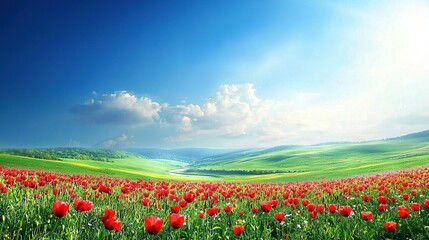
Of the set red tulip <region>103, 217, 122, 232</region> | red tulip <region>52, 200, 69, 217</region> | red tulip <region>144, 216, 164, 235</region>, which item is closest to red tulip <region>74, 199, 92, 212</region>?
red tulip <region>52, 200, 69, 217</region>

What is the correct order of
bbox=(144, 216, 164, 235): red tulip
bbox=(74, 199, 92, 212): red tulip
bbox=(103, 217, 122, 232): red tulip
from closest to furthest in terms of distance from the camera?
bbox=(144, 216, 164, 235): red tulip
bbox=(103, 217, 122, 232): red tulip
bbox=(74, 199, 92, 212): red tulip

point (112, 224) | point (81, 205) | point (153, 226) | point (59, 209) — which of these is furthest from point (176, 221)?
point (59, 209)

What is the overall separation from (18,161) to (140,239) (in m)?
55.6

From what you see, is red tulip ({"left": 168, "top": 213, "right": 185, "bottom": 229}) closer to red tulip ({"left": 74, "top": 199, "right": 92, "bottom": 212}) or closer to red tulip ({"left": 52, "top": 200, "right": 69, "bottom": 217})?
red tulip ({"left": 74, "top": 199, "right": 92, "bottom": 212})

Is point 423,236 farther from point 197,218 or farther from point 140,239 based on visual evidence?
point 140,239

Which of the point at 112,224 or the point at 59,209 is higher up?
the point at 59,209

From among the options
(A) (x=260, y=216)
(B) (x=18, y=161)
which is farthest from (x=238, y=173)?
(A) (x=260, y=216)

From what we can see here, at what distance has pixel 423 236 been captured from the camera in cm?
677

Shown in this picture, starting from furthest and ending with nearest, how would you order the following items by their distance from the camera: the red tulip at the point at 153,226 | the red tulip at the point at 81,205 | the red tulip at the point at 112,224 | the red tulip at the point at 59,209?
the red tulip at the point at 81,205
the red tulip at the point at 59,209
the red tulip at the point at 112,224
the red tulip at the point at 153,226

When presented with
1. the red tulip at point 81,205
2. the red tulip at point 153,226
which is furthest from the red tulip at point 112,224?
the red tulip at point 81,205

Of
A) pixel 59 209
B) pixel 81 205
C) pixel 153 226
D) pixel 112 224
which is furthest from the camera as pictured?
pixel 81 205

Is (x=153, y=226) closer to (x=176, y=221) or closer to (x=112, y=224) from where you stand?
(x=176, y=221)

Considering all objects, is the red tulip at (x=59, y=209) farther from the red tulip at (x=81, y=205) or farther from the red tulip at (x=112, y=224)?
the red tulip at (x=112, y=224)

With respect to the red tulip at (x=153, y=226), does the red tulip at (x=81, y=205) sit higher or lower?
higher
